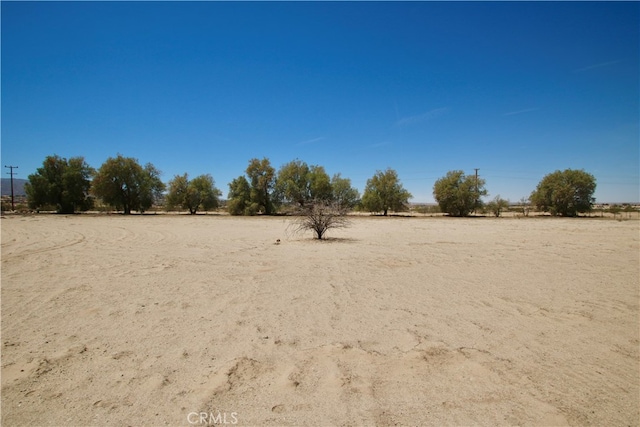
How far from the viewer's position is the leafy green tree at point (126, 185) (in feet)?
154

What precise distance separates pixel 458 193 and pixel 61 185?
67.5 m

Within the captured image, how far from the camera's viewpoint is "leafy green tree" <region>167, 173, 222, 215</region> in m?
52.7

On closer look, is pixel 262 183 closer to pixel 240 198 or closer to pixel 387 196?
pixel 240 198

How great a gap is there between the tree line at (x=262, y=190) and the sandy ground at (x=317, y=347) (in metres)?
38.1

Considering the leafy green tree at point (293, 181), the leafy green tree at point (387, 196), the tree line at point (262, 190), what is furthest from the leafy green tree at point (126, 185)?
the leafy green tree at point (387, 196)

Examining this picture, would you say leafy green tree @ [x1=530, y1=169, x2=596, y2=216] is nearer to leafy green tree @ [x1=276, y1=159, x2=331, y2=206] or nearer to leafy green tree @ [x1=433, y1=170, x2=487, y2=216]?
leafy green tree @ [x1=433, y1=170, x2=487, y2=216]

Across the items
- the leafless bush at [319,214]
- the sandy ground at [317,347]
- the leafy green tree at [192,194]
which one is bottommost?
the sandy ground at [317,347]

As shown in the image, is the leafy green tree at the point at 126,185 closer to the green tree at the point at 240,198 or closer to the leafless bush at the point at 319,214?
the green tree at the point at 240,198

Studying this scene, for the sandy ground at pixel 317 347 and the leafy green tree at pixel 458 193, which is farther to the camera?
the leafy green tree at pixel 458 193

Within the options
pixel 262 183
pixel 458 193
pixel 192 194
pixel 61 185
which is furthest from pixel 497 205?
pixel 61 185

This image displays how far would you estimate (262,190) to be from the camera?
1965 inches

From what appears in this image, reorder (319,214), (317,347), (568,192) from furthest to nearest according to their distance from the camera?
(568,192) → (319,214) → (317,347)

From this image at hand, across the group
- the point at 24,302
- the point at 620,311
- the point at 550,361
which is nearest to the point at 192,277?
the point at 24,302

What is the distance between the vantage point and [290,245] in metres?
14.6
